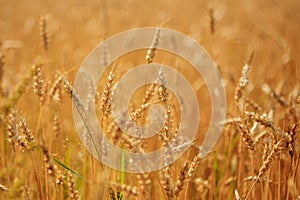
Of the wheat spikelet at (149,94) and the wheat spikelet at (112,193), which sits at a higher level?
the wheat spikelet at (149,94)

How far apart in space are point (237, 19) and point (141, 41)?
82.0 inches

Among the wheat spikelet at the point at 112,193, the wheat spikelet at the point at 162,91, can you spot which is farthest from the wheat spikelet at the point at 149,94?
the wheat spikelet at the point at 112,193

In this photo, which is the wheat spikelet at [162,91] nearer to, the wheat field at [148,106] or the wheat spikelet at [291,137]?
the wheat field at [148,106]

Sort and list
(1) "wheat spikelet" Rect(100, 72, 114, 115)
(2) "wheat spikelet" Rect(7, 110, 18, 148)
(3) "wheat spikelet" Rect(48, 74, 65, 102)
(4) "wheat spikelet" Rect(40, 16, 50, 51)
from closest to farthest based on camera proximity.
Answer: (1) "wheat spikelet" Rect(100, 72, 114, 115)
(2) "wheat spikelet" Rect(7, 110, 18, 148)
(3) "wheat spikelet" Rect(48, 74, 65, 102)
(4) "wheat spikelet" Rect(40, 16, 50, 51)

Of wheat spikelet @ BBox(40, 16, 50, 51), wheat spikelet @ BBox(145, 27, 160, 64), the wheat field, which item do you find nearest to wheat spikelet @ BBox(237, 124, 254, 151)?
the wheat field

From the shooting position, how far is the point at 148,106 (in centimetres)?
105

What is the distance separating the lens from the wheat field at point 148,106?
920 mm

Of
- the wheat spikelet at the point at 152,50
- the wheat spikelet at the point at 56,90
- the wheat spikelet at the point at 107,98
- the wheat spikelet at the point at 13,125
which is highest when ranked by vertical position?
the wheat spikelet at the point at 152,50

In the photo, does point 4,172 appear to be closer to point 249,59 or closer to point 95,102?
point 95,102

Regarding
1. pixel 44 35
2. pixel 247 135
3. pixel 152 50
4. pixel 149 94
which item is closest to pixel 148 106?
pixel 149 94

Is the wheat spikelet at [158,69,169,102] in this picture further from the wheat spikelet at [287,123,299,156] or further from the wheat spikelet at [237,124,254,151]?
the wheat spikelet at [287,123,299,156]

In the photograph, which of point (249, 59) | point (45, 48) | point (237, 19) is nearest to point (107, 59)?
point (45, 48)

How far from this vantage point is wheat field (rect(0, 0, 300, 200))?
3.02ft

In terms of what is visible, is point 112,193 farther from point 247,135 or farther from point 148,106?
point 247,135
